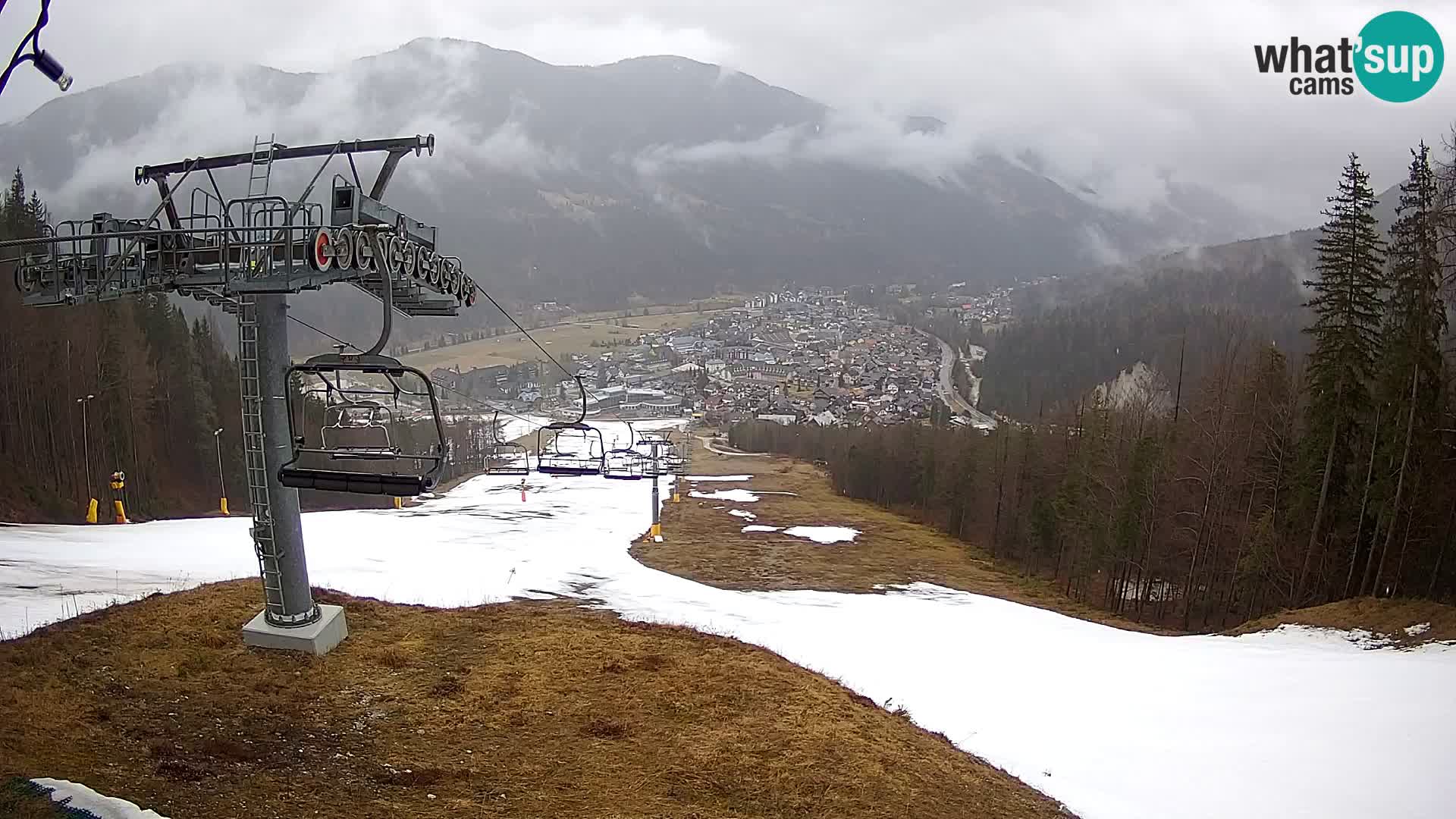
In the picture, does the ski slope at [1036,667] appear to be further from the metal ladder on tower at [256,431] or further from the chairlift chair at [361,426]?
the chairlift chair at [361,426]

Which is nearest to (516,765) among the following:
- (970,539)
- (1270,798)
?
(1270,798)

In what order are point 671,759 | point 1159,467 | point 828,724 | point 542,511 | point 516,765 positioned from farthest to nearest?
point 542,511 < point 1159,467 < point 828,724 < point 671,759 < point 516,765

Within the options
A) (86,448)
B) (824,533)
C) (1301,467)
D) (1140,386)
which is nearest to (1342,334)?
(1301,467)

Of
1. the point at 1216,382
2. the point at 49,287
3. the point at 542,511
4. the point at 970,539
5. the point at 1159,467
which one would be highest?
the point at 49,287

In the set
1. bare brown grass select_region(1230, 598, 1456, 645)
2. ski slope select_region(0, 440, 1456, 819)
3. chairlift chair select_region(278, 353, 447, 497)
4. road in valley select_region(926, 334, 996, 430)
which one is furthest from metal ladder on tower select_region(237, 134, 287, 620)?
road in valley select_region(926, 334, 996, 430)

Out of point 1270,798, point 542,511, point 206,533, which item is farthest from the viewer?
point 542,511

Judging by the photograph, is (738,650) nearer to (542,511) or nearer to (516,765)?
(516,765)
